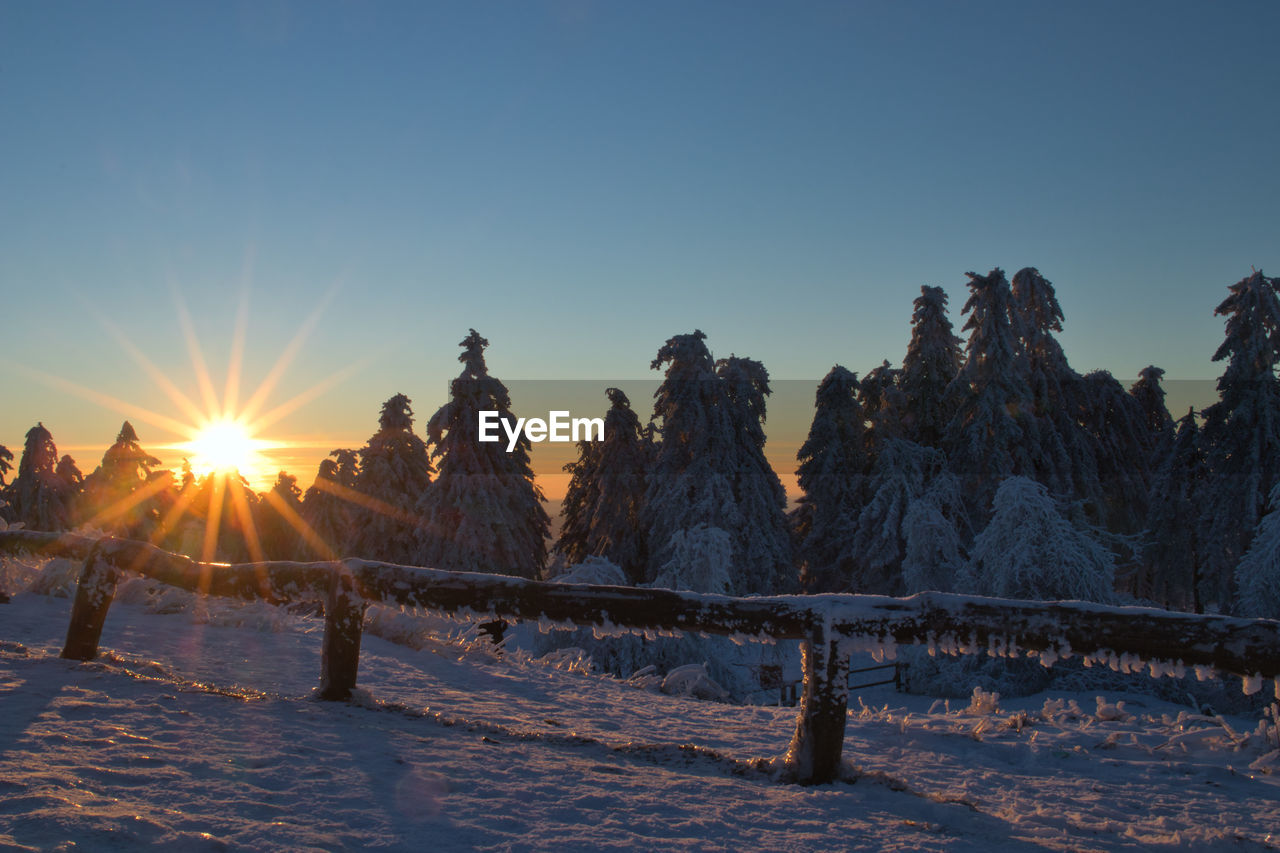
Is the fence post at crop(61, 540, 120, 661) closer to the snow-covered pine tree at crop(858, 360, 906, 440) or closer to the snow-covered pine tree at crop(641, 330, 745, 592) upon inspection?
the snow-covered pine tree at crop(641, 330, 745, 592)

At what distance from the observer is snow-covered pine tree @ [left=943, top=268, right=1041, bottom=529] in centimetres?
3056

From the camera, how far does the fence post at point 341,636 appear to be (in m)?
4.58

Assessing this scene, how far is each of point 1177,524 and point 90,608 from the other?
120 ft

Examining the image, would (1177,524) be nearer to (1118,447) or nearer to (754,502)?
(1118,447)

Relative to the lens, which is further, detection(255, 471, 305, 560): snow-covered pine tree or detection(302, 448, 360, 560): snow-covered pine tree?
detection(255, 471, 305, 560): snow-covered pine tree

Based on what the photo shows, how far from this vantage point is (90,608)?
17.0 ft

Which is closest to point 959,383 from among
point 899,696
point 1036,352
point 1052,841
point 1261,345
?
point 1036,352

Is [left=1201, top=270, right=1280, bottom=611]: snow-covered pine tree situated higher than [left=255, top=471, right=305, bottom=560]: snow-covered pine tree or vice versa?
[left=1201, top=270, right=1280, bottom=611]: snow-covered pine tree

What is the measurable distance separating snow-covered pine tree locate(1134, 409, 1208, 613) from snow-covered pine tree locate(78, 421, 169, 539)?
5231 centimetres

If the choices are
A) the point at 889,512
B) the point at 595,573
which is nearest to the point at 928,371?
the point at 889,512

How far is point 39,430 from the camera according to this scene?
45500 mm

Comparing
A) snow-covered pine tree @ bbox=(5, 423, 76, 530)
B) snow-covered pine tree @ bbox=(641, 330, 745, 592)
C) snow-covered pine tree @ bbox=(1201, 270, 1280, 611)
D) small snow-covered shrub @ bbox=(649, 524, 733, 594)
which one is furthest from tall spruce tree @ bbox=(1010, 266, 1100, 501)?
snow-covered pine tree @ bbox=(5, 423, 76, 530)

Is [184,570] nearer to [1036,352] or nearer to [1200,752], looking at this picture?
[1200,752]

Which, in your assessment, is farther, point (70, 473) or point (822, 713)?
point (70, 473)
